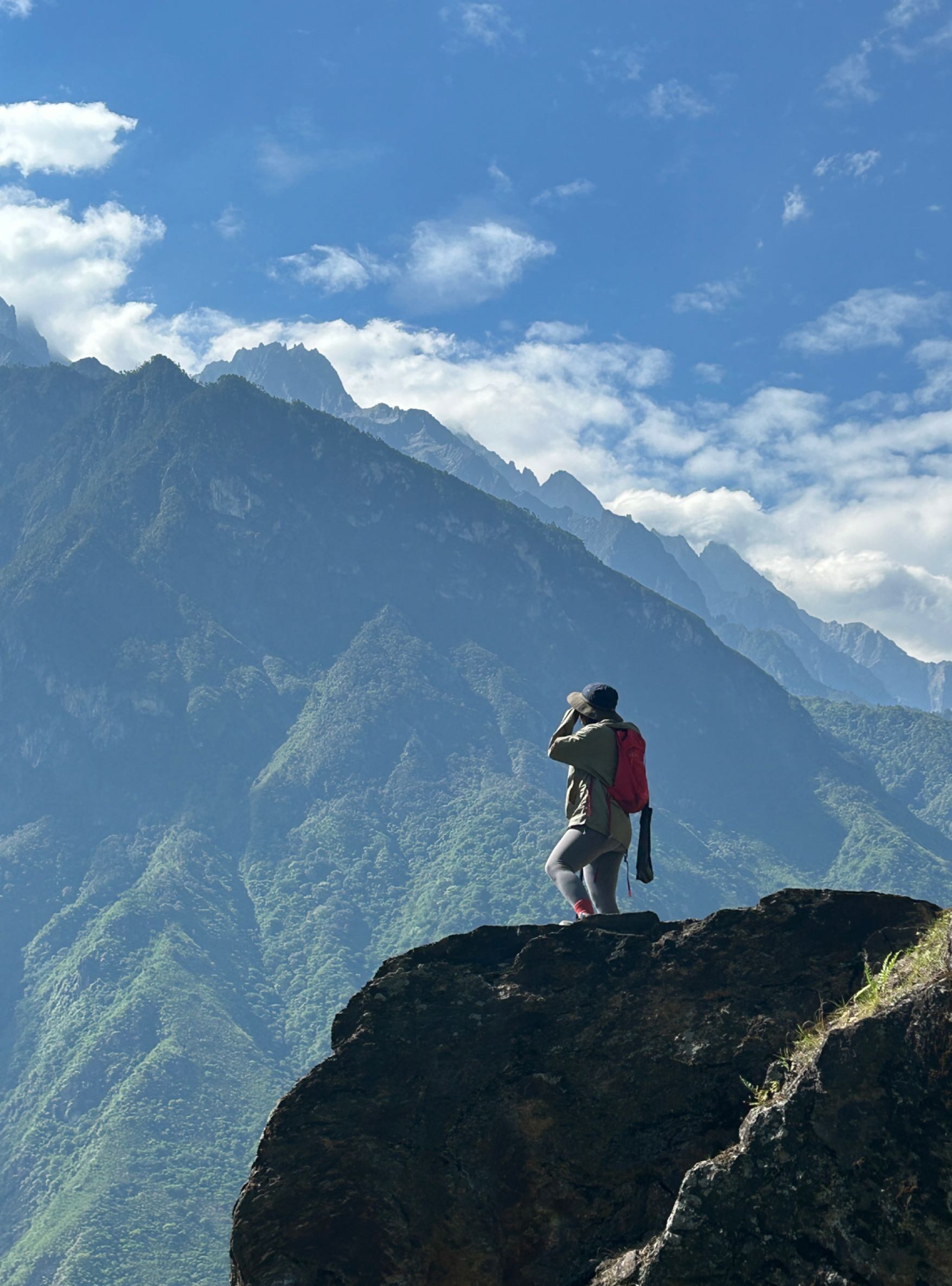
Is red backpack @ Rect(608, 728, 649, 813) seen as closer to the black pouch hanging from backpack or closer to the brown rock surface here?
the black pouch hanging from backpack

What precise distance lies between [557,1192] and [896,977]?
282 centimetres

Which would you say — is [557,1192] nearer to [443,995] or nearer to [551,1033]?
[551,1033]

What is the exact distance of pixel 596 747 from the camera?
1208 cm

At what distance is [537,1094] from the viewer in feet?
30.5

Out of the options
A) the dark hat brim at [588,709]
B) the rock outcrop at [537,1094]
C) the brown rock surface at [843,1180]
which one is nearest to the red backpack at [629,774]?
the dark hat brim at [588,709]

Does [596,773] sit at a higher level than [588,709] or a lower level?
lower

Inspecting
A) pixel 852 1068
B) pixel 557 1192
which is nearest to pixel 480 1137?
pixel 557 1192

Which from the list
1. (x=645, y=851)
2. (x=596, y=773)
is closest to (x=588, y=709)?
(x=596, y=773)

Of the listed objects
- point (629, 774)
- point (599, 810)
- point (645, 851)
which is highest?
point (629, 774)

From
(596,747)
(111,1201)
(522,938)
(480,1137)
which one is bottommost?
(111,1201)

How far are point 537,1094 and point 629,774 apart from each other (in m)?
3.63

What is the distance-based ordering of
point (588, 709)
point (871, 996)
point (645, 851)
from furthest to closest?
point (588, 709)
point (645, 851)
point (871, 996)

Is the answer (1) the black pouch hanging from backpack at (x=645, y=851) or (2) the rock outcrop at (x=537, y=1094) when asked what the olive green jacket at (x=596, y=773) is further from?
(2) the rock outcrop at (x=537, y=1094)

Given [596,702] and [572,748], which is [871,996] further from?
[596,702]
